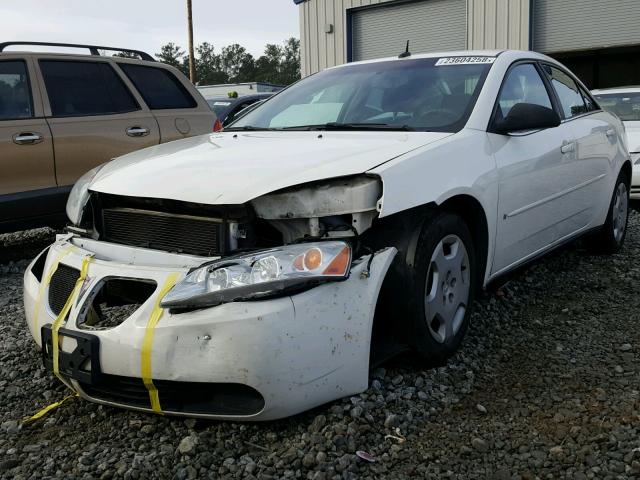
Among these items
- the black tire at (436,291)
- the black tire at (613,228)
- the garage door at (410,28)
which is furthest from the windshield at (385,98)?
the garage door at (410,28)

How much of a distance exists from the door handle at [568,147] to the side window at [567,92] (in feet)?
0.86

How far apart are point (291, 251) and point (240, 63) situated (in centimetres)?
10058

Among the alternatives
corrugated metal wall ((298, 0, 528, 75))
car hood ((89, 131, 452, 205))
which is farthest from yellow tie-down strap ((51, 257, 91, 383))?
corrugated metal wall ((298, 0, 528, 75))

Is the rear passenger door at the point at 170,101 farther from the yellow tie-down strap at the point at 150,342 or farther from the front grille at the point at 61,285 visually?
the yellow tie-down strap at the point at 150,342

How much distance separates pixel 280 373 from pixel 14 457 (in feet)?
3.32

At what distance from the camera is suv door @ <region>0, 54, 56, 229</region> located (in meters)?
5.21

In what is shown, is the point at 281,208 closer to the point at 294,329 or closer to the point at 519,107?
the point at 294,329

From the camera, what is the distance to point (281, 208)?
2619 mm

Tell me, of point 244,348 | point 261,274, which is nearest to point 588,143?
point 261,274

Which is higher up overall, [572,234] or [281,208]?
[281,208]

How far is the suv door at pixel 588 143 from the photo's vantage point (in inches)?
174

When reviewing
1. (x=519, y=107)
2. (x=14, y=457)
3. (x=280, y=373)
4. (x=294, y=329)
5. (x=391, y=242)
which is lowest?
(x=14, y=457)

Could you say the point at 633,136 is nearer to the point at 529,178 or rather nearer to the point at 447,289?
the point at 529,178

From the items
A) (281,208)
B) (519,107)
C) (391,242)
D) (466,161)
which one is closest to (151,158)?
(281,208)
